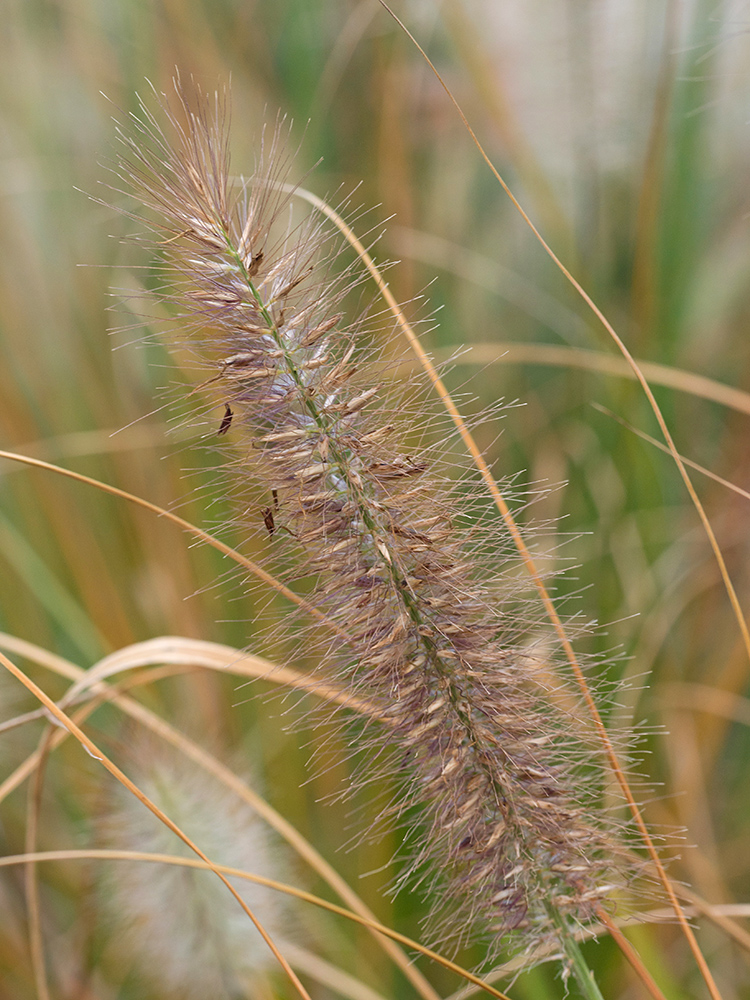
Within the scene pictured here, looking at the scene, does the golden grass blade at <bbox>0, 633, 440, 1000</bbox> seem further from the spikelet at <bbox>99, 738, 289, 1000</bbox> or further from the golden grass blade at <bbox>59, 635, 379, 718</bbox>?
the spikelet at <bbox>99, 738, 289, 1000</bbox>

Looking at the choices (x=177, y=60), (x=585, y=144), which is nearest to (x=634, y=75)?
(x=585, y=144)

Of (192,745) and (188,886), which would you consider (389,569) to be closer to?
(192,745)

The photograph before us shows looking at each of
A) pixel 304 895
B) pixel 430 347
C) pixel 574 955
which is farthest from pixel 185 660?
pixel 430 347

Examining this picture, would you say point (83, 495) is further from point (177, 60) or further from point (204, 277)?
point (204, 277)

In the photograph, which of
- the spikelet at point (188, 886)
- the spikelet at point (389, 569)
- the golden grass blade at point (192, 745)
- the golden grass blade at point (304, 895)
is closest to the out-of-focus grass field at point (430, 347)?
the spikelet at point (188, 886)

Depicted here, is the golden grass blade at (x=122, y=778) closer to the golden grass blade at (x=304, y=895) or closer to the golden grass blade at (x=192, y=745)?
the golden grass blade at (x=304, y=895)

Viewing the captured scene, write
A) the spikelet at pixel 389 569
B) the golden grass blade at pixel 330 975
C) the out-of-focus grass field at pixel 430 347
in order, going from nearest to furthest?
the spikelet at pixel 389 569, the golden grass blade at pixel 330 975, the out-of-focus grass field at pixel 430 347
